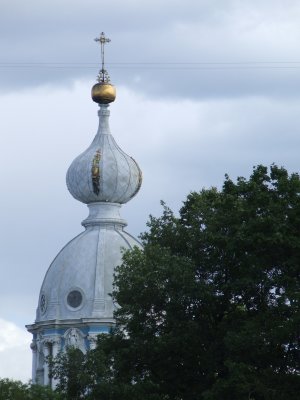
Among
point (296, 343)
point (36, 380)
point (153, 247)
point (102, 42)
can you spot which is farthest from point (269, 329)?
point (102, 42)

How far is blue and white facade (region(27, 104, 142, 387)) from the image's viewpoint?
328 ft

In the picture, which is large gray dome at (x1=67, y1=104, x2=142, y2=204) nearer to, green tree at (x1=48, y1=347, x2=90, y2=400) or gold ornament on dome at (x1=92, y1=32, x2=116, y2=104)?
gold ornament on dome at (x1=92, y1=32, x2=116, y2=104)

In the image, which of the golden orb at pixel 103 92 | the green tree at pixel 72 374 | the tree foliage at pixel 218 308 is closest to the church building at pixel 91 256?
the golden orb at pixel 103 92

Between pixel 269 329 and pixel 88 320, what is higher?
pixel 88 320

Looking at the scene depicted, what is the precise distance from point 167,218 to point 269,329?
677 cm

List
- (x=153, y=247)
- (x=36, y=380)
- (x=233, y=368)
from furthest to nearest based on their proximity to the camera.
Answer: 1. (x=36, y=380)
2. (x=153, y=247)
3. (x=233, y=368)

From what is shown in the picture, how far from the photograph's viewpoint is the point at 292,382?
2625 inches

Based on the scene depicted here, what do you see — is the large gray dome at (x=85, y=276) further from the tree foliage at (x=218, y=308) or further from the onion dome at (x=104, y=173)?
the tree foliage at (x=218, y=308)

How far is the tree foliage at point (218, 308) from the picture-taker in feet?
218

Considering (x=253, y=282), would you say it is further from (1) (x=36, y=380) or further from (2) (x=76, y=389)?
(1) (x=36, y=380)

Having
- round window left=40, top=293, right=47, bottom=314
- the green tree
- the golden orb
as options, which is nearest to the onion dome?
the golden orb

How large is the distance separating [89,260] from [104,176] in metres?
3.95

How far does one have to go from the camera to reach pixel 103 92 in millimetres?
103000

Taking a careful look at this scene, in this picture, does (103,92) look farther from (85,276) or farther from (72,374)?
(72,374)
